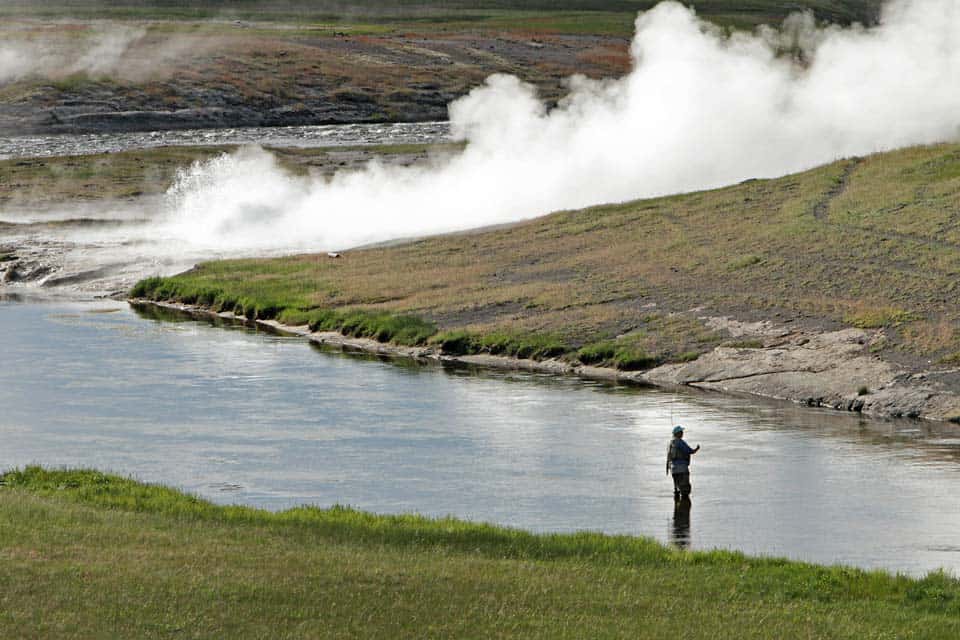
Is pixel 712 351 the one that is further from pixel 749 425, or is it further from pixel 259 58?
pixel 259 58

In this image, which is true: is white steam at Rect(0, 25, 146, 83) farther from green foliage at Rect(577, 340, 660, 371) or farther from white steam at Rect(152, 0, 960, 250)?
green foliage at Rect(577, 340, 660, 371)

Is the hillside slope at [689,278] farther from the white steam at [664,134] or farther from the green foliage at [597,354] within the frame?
the white steam at [664,134]

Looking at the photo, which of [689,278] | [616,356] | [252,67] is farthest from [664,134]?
[252,67]

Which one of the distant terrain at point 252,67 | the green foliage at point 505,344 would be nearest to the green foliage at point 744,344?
the green foliage at point 505,344

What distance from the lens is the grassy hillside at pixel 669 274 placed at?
45.4 meters

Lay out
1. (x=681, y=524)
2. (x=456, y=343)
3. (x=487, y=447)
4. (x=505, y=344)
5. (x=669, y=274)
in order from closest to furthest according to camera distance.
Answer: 1. (x=681, y=524)
2. (x=487, y=447)
3. (x=505, y=344)
4. (x=456, y=343)
5. (x=669, y=274)

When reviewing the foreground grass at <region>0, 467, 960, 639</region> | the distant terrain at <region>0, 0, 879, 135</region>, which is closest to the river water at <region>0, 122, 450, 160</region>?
the distant terrain at <region>0, 0, 879, 135</region>

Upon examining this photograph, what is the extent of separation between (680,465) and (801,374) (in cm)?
1336

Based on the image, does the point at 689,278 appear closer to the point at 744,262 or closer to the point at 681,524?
the point at 744,262

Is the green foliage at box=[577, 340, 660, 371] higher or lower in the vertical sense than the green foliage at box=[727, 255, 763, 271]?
lower

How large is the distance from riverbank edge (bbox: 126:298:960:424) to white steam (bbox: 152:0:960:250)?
23381 millimetres

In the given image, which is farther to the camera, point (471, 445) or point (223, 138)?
point (223, 138)

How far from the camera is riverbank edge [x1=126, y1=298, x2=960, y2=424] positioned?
38062 millimetres

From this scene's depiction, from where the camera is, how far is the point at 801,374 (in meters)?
41.1
